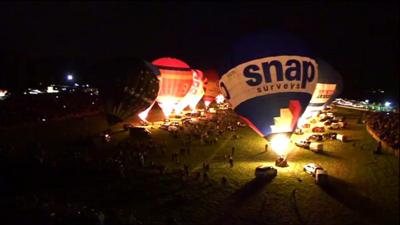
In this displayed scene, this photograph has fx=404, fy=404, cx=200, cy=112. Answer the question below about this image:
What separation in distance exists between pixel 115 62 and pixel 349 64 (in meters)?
84.4

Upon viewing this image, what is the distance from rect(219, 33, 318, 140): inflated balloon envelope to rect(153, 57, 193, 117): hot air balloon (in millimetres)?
13023

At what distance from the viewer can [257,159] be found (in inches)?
707

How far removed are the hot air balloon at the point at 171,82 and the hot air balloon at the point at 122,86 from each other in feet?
16.1

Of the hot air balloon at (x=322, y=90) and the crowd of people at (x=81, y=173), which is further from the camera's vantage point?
the hot air balloon at (x=322, y=90)

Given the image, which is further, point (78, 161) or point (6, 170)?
point (78, 161)

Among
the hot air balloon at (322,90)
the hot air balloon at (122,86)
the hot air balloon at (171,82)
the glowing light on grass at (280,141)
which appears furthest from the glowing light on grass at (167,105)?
the glowing light on grass at (280,141)

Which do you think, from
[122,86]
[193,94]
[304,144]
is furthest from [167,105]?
[304,144]

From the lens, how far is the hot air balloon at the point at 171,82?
29.5m

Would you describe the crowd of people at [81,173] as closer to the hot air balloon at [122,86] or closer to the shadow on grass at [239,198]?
the shadow on grass at [239,198]

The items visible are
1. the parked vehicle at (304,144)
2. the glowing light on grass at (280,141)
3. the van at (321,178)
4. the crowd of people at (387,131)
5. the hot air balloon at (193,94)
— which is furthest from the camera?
the hot air balloon at (193,94)

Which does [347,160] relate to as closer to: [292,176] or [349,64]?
[292,176]

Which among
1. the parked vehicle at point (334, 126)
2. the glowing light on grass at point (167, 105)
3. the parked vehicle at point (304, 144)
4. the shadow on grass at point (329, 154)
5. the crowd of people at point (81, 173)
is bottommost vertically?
the crowd of people at point (81, 173)

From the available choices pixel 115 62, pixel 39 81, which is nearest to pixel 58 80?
pixel 39 81

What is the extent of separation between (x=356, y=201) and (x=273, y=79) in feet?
19.0
